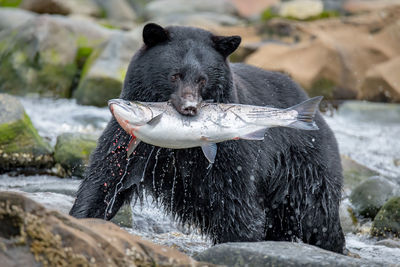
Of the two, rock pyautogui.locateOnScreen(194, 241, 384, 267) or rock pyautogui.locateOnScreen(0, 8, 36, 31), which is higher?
rock pyautogui.locateOnScreen(0, 8, 36, 31)

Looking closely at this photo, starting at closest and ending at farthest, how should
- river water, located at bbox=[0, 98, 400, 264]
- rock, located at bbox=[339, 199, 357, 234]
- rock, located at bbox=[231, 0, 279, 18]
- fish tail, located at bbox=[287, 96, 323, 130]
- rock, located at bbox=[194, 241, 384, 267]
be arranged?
1. rock, located at bbox=[194, 241, 384, 267]
2. fish tail, located at bbox=[287, 96, 323, 130]
3. river water, located at bbox=[0, 98, 400, 264]
4. rock, located at bbox=[339, 199, 357, 234]
5. rock, located at bbox=[231, 0, 279, 18]

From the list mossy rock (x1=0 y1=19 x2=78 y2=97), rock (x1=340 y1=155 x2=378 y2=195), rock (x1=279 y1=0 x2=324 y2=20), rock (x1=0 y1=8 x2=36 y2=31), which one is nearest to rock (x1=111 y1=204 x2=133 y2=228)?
rock (x1=340 y1=155 x2=378 y2=195)

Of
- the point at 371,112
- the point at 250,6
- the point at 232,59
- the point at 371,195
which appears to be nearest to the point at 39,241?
the point at 371,195

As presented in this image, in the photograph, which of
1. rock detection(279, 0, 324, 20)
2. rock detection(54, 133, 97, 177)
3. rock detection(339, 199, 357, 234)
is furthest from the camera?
rock detection(279, 0, 324, 20)

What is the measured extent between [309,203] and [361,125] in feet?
24.4

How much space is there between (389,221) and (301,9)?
49.4ft

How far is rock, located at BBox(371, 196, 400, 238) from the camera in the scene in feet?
22.9

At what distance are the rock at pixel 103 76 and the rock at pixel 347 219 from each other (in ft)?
19.2

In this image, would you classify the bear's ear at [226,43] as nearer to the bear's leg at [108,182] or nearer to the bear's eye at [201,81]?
the bear's eye at [201,81]

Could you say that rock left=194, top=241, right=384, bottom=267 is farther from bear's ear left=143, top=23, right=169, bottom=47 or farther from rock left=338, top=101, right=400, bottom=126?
rock left=338, top=101, right=400, bottom=126

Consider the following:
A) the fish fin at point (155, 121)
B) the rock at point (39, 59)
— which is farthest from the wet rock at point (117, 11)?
the fish fin at point (155, 121)

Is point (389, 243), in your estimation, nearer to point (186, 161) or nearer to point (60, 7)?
point (186, 161)

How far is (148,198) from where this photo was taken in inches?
257

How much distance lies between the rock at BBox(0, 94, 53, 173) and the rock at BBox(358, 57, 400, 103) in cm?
843
